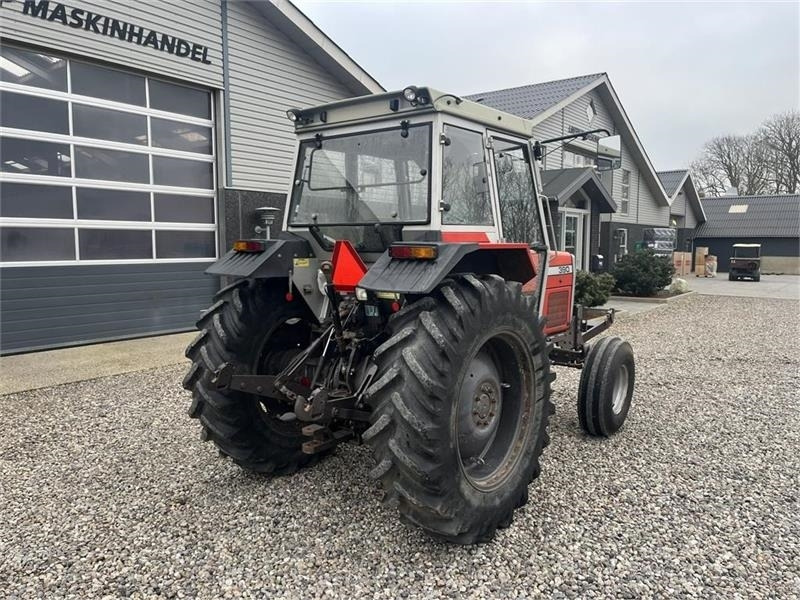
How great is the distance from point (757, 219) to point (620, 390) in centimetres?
3368

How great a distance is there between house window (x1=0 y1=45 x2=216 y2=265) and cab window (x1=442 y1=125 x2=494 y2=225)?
248 inches

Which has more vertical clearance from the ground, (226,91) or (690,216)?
(226,91)

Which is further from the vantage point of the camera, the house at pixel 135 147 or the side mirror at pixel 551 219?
the house at pixel 135 147

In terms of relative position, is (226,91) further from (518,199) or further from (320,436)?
(320,436)

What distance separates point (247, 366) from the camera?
3.55 metres

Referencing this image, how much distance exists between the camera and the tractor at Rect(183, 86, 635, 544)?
2701 mm

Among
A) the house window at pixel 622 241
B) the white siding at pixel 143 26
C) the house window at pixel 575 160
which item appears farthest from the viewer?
the house window at pixel 622 241

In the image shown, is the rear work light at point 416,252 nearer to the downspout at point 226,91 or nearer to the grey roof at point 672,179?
the downspout at point 226,91

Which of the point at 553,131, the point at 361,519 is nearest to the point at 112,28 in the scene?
the point at 361,519

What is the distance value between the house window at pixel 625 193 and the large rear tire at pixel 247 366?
1899 centimetres

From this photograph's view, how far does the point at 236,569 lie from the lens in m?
2.76

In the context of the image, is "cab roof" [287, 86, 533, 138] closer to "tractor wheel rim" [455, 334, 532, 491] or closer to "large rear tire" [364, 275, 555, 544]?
"large rear tire" [364, 275, 555, 544]

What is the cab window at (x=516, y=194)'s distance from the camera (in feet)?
12.5

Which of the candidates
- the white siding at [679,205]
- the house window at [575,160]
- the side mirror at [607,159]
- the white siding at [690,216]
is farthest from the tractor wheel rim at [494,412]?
the white siding at [690,216]
